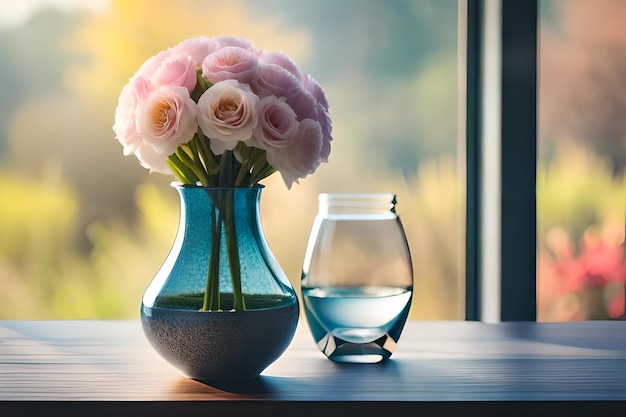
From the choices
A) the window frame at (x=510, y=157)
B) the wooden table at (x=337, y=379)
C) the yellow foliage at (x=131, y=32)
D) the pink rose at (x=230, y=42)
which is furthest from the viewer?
the yellow foliage at (x=131, y=32)

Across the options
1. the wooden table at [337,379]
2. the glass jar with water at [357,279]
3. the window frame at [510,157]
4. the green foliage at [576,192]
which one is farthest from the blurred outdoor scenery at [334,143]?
the glass jar with water at [357,279]

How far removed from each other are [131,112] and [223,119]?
12 cm

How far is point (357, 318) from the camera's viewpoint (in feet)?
3.18

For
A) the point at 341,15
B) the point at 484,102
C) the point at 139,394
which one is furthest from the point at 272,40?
the point at 139,394

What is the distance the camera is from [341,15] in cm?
175

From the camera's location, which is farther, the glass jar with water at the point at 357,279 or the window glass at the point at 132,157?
the window glass at the point at 132,157

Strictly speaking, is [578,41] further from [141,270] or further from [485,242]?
[141,270]

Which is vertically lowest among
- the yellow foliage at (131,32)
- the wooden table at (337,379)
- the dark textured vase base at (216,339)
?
the wooden table at (337,379)

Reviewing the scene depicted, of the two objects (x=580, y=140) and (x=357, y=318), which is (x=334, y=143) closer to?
(x=580, y=140)

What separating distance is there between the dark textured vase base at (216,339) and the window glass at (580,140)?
1034mm

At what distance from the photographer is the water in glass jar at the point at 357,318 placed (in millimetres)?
969

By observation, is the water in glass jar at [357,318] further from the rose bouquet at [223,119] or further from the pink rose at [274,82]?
the pink rose at [274,82]

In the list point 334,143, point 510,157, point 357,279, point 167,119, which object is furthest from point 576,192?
point 167,119

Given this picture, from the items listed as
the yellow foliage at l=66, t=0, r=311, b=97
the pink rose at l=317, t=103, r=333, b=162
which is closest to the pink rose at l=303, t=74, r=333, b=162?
the pink rose at l=317, t=103, r=333, b=162
